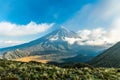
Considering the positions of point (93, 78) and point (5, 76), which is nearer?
point (5, 76)

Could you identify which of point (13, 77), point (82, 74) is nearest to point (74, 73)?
point (82, 74)

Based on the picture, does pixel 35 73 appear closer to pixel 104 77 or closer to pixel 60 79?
pixel 60 79

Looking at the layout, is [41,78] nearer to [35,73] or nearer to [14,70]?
[35,73]

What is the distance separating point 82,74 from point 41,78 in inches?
242

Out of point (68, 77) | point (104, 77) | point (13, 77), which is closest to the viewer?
point (13, 77)

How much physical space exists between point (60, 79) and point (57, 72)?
8.13 feet

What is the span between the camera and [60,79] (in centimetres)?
2839

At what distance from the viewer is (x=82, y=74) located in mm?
31906

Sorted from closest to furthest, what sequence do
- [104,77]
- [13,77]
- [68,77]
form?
1. [13,77]
2. [68,77]
3. [104,77]

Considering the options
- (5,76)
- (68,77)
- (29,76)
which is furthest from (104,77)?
(5,76)

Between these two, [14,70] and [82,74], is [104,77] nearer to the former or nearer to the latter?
[82,74]

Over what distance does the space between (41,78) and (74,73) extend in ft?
18.0

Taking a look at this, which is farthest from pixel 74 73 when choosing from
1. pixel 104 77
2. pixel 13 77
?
pixel 13 77

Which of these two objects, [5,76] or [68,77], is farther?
[68,77]
